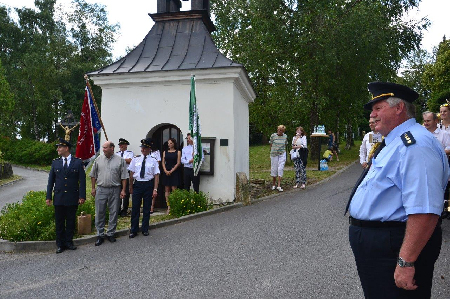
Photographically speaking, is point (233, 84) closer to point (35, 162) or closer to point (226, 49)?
point (226, 49)

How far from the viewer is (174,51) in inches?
467

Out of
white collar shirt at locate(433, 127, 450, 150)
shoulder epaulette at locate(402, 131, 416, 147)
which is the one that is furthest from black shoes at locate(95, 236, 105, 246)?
white collar shirt at locate(433, 127, 450, 150)

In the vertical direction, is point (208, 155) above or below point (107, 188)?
above

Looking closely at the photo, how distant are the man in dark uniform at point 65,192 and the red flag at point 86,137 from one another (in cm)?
190

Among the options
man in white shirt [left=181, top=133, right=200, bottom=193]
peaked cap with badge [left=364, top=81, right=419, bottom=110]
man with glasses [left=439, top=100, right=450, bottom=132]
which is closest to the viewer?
peaked cap with badge [left=364, top=81, right=419, bottom=110]

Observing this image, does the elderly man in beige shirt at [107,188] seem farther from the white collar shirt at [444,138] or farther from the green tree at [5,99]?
the green tree at [5,99]

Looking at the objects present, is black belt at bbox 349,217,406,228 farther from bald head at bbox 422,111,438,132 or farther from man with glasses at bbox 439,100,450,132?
man with glasses at bbox 439,100,450,132

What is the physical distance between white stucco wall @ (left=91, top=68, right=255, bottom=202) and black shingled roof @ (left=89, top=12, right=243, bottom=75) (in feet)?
0.90

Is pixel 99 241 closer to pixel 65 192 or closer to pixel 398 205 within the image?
pixel 65 192

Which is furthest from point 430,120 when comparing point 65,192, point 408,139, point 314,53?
point 314,53

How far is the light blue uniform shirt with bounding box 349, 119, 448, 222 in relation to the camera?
2350 mm

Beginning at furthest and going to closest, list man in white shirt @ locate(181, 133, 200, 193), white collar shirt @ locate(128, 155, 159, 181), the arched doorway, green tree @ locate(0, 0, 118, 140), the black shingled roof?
green tree @ locate(0, 0, 118, 140)
the arched doorway
the black shingled roof
man in white shirt @ locate(181, 133, 200, 193)
white collar shirt @ locate(128, 155, 159, 181)

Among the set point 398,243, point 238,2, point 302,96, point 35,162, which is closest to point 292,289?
point 398,243

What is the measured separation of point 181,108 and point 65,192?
4679 millimetres
